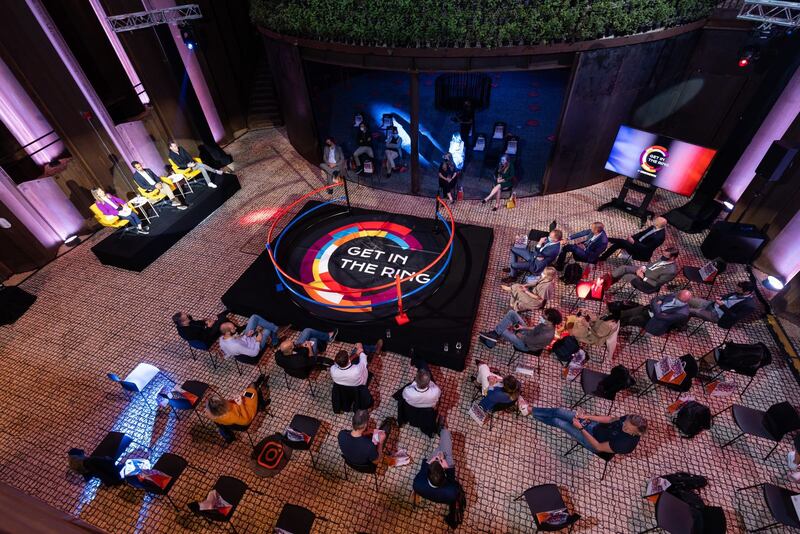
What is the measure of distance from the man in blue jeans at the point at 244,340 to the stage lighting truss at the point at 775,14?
33.5 feet

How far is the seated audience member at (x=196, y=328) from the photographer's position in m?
6.45

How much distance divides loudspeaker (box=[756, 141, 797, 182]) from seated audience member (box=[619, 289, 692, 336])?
10.2 ft

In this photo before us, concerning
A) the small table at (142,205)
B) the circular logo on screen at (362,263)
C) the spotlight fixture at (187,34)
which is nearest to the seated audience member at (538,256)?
the circular logo on screen at (362,263)

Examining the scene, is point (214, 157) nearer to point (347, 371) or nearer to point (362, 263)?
point (362, 263)

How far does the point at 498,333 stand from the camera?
6.72 metres

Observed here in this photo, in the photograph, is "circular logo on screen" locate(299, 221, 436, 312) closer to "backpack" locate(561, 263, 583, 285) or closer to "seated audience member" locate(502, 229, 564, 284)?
"seated audience member" locate(502, 229, 564, 284)

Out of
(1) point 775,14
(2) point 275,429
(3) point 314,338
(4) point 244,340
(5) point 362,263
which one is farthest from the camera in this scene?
(5) point 362,263

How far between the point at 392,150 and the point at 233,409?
8002 millimetres

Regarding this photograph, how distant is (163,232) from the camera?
930 centimetres

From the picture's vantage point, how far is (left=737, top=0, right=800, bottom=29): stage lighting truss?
6.96m

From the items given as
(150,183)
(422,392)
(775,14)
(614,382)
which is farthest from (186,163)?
(775,14)

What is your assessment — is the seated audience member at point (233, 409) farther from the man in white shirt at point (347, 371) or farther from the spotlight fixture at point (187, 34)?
the spotlight fixture at point (187, 34)

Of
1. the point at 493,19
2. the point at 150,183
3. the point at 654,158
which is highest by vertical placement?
the point at 493,19

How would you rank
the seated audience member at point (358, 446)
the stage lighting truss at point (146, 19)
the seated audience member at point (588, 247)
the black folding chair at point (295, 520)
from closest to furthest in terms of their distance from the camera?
the black folding chair at point (295, 520) → the seated audience member at point (358, 446) → the seated audience member at point (588, 247) → the stage lighting truss at point (146, 19)
